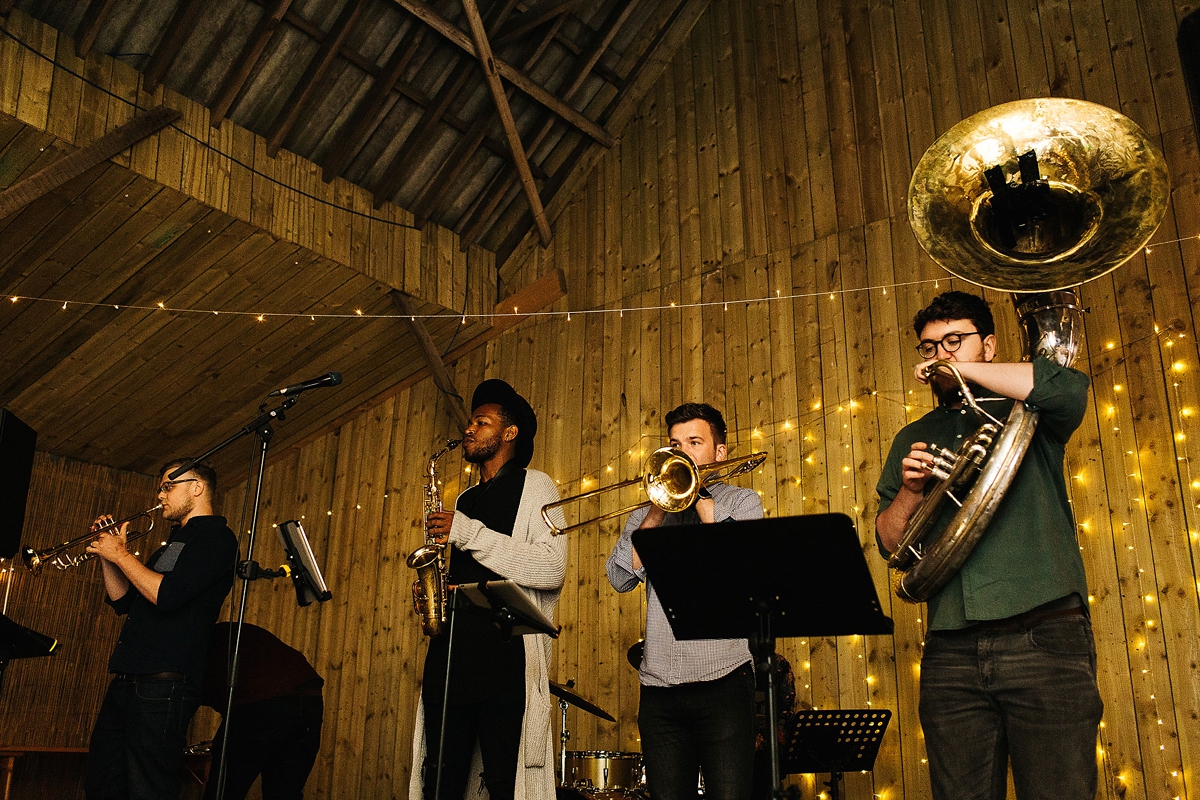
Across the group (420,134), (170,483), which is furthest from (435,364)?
(170,483)

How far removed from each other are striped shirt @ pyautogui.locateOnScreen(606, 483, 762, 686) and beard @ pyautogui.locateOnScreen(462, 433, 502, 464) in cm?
60

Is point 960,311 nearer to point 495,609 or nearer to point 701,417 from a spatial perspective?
point 701,417

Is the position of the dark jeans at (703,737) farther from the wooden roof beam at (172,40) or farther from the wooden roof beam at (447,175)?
the wooden roof beam at (447,175)

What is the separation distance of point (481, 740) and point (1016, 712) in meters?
1.58

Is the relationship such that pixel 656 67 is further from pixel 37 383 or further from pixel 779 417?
pixel 37 383

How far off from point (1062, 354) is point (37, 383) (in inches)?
239

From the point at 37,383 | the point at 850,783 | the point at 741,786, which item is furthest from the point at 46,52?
the point at 850,783

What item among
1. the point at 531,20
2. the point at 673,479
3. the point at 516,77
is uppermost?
the point at 531,20

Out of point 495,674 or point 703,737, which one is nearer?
point 703,737

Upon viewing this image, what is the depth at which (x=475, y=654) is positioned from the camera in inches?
126

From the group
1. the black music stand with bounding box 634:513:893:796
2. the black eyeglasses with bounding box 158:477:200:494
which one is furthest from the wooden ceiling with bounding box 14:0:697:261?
the black music stand with bounding box 634:513:893:796

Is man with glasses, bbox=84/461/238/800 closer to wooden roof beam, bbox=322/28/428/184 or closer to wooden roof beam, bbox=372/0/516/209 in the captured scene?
wooden roof beam, bbox=322/28/428/184

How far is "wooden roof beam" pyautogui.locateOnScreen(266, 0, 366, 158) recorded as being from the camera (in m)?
5.67

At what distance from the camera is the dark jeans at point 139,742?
3.46m
